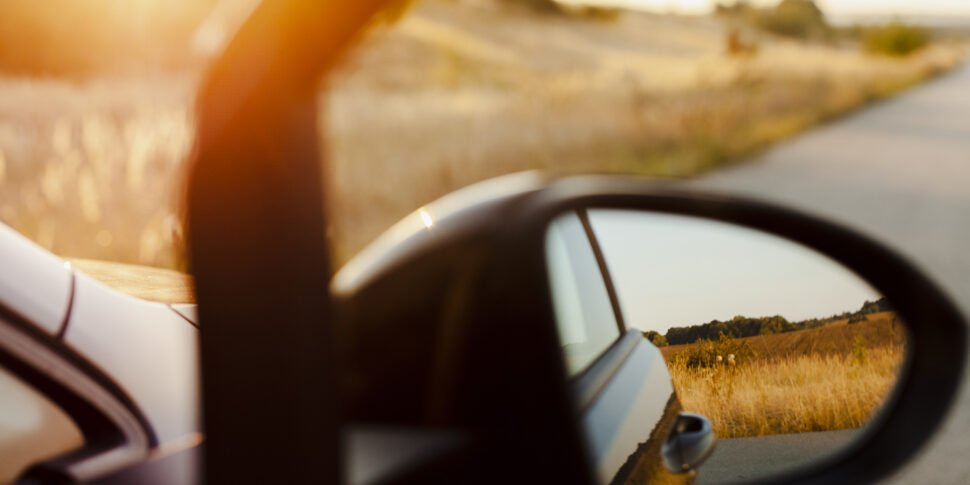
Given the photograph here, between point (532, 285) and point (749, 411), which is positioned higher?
point (532, 285)

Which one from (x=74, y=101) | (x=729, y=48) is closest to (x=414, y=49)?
(x=729, y=48)

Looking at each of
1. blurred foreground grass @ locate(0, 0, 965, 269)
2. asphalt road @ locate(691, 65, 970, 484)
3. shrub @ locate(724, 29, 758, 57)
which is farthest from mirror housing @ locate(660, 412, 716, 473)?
shrub @ locate(724, 29, 758, 57)

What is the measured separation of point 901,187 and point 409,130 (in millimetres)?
7856

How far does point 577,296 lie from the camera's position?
1.28 meters

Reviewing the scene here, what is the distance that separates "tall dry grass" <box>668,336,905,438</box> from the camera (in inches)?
51.8

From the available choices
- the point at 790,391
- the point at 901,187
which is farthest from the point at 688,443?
the point at 901,187

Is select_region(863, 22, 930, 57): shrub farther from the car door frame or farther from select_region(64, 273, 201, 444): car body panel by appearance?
the car door frame

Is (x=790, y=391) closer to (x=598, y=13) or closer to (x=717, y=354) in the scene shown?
(x=717, y=354)

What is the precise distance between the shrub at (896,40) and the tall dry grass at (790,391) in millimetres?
60027

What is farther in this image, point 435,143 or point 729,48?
point 729,48

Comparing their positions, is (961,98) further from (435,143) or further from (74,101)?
(74,101)

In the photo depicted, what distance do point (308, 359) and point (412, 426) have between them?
0.65 ft

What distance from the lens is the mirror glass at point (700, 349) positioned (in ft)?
4.25

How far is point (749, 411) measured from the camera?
1.35 m
